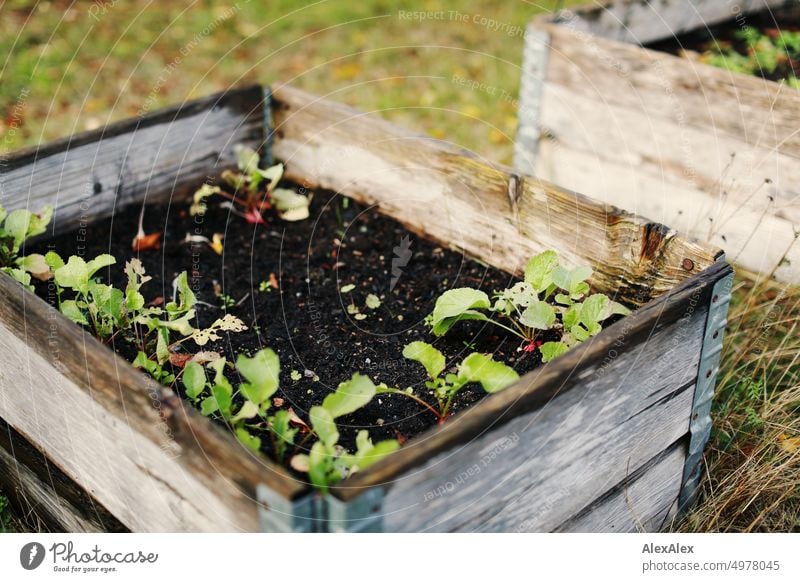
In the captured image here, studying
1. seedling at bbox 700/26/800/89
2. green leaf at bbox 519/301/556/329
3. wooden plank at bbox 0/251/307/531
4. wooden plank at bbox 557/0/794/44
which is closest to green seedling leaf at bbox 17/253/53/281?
wooden plank at bbox 0/251/307/531

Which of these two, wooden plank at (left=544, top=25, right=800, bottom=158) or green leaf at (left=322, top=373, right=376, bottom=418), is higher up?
wooden plank at (left=544, top=25, right=800, bottom=158)

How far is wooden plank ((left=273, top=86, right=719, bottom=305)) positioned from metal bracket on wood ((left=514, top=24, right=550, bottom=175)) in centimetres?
69

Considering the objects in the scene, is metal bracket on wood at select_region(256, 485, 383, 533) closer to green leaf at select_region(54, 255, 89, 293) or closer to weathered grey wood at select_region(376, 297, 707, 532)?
weathered grey wood at select_region(376, 297, 707, 532)

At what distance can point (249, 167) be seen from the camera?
2.70 m

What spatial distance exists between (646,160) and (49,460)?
2.18m

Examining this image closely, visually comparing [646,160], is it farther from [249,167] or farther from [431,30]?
[431,30]

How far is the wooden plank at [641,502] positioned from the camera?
172cm

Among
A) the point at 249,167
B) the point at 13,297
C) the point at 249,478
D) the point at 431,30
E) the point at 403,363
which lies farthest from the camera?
the point at 431,30

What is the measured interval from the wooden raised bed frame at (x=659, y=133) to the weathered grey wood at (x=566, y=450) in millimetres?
794

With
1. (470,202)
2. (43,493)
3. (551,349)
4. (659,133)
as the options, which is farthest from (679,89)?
(43,493)

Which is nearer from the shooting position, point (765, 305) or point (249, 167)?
point (765, 305)

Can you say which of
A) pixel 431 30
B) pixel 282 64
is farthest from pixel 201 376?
pixel 431 30

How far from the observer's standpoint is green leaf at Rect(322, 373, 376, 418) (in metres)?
1.49

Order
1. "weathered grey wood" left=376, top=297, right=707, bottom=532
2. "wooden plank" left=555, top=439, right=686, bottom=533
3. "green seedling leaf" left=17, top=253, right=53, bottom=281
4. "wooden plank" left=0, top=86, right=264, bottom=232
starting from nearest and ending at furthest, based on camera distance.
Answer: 1. "weathered grey wood" left=376, top=297, right=707, bottom=532
2. "wooden plank" left=555, top=439, right=686, bottom=533
3. "green seedling leaf" left=17, top=253, right=53, bottom=281
4. "wooden plank" left=0, top=86, right=264, bottom=232
